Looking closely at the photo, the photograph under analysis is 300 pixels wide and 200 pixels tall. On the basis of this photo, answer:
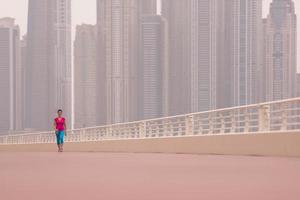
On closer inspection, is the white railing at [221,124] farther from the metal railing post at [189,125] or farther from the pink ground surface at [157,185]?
the pink ground surface at [157,185]

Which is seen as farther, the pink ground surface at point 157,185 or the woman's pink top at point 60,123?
the woman's pink top at point 60,123

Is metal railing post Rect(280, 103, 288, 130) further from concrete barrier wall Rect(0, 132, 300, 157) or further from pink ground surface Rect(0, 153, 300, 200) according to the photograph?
pink ground surface Rect(0, 153, 300, 200)

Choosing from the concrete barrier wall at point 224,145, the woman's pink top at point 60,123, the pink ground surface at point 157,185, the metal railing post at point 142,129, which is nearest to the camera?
the pink ground surface at point 157,185

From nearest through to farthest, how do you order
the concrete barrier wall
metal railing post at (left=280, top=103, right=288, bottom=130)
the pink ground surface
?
the pink ground surface
the concrete barrier wall
metal railing post at (left=280, top=103, right=288, bottom=130)

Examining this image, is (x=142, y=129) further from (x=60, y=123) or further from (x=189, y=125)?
(x=189, y=125)

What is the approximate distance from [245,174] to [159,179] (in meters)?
1.58

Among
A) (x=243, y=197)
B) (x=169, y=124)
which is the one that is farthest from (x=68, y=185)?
(x=169, y=124)

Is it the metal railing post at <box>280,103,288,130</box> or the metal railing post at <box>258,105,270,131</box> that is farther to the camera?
the metal railing post at <box>258,105,270,131</box>

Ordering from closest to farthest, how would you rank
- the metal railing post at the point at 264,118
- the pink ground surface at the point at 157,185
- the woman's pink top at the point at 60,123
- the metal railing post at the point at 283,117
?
1. the pink ground surface at the point at 157,185
2. the metal railing post at the point at 283,117
3. the metal railing post at the point at 264,118
4. the woman's pink top at the point at 60,123

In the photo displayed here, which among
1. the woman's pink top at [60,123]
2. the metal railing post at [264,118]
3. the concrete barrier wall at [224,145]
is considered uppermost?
the metal railing post at [264,118]

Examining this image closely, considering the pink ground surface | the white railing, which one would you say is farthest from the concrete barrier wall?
the pink ground surface

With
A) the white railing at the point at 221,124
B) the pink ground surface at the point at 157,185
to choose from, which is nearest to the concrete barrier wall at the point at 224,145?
the white railing at the point at 221,124

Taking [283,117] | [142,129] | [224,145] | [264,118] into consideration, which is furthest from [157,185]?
[142,129]

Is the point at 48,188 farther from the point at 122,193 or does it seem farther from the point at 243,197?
the point at 243,197
